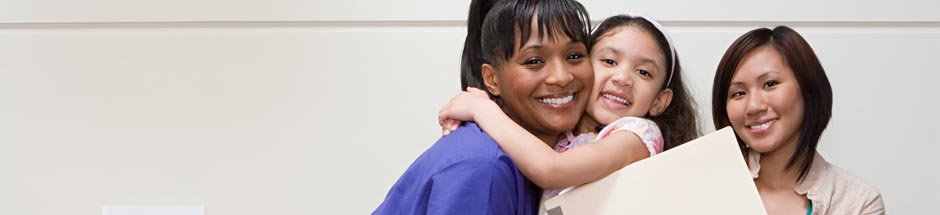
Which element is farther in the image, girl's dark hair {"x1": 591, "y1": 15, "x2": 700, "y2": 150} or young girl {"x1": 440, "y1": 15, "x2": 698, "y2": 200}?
girl's dark hair {"x1": 591, "y1": 15, "x2": 700, "y2": 150}

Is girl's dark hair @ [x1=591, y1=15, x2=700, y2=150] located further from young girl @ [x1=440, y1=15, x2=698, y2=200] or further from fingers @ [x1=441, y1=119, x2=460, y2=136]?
fingers @ [x1=441, y1=119, x2=460, y2=136]

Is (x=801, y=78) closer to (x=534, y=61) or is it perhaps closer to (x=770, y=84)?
(x=770, y=84)

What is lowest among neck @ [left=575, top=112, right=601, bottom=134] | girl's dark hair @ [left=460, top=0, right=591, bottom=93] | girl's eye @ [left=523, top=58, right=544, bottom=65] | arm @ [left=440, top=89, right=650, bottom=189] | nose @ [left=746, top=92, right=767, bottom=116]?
arm @ [left=440, top=89, right=650, bottom=189]

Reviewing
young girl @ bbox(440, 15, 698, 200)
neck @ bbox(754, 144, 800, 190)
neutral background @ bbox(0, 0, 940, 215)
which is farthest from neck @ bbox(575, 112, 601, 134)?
neutral background @ bbox(0, 0, 940, 215)

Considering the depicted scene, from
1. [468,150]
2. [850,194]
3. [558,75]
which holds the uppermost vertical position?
[558,75]

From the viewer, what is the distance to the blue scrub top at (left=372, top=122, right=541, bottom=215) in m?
1.33

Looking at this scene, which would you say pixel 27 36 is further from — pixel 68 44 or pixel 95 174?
pixel 95 174

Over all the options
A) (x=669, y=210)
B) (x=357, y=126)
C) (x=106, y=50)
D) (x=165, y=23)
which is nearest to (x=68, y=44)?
(x=106, y=50)

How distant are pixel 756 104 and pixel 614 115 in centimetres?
26

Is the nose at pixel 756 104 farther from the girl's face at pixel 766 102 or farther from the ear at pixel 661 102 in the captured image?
the ear at pixel 661 102

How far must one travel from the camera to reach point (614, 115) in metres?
1.57

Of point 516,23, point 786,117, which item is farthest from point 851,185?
point 516,23

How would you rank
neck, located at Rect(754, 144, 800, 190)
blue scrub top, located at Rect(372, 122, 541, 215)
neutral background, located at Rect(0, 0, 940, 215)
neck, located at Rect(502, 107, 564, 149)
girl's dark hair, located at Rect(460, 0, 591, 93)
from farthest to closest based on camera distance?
neutral background, located at Rect(0, 0, 940, 215) < neck, located at Rect(754, 144, 800, 190) < neck, located at Rect(502, 107, 564, 149) < girl's dark hair, located at Rect(460, 0, 591, 93) < blue scrub top, located at Rect(372, 122, 541, 215)

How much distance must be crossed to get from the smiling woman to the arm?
28cm
